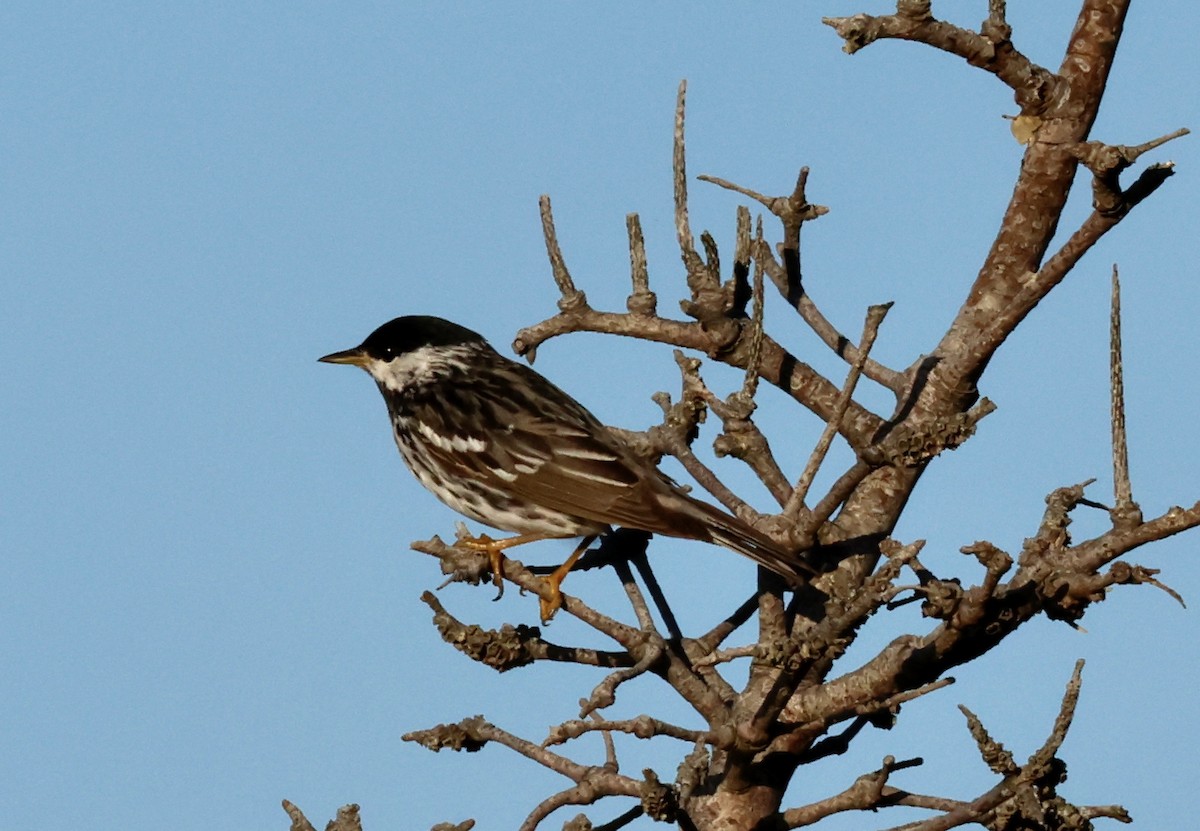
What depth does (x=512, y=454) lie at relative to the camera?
11492 mm

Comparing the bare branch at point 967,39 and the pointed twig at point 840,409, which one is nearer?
the pointed twig at point 840,409

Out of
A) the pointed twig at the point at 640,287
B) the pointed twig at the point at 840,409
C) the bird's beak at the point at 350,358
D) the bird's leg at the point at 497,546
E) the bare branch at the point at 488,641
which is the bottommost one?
the bare branch at the point at 488,641

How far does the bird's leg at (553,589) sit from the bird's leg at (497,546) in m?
0.38

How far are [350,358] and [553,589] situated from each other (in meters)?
4.20

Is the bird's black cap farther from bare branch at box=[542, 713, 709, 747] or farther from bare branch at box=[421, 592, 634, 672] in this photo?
bare branch at box=[542, 713, 709, 747]

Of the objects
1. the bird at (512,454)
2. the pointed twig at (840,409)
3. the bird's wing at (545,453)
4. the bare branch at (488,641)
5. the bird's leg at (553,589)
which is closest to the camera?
the pointed twig at (840,409)

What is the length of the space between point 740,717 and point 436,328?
5.41m

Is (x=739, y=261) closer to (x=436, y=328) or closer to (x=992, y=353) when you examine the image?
(x=992, y=353)

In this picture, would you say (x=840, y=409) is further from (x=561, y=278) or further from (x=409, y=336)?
(x=409, y=336)

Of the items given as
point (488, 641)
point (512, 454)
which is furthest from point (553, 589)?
point (512, 454)

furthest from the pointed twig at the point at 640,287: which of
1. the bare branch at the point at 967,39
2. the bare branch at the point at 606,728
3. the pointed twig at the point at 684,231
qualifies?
the bare branch at the point at 606,728

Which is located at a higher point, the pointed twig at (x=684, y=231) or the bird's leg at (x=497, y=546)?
the pointed twig at (x=684, y=231)

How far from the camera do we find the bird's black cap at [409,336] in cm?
1303

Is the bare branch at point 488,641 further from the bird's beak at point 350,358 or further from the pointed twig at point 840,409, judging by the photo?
the bird's beak at point 350,358
